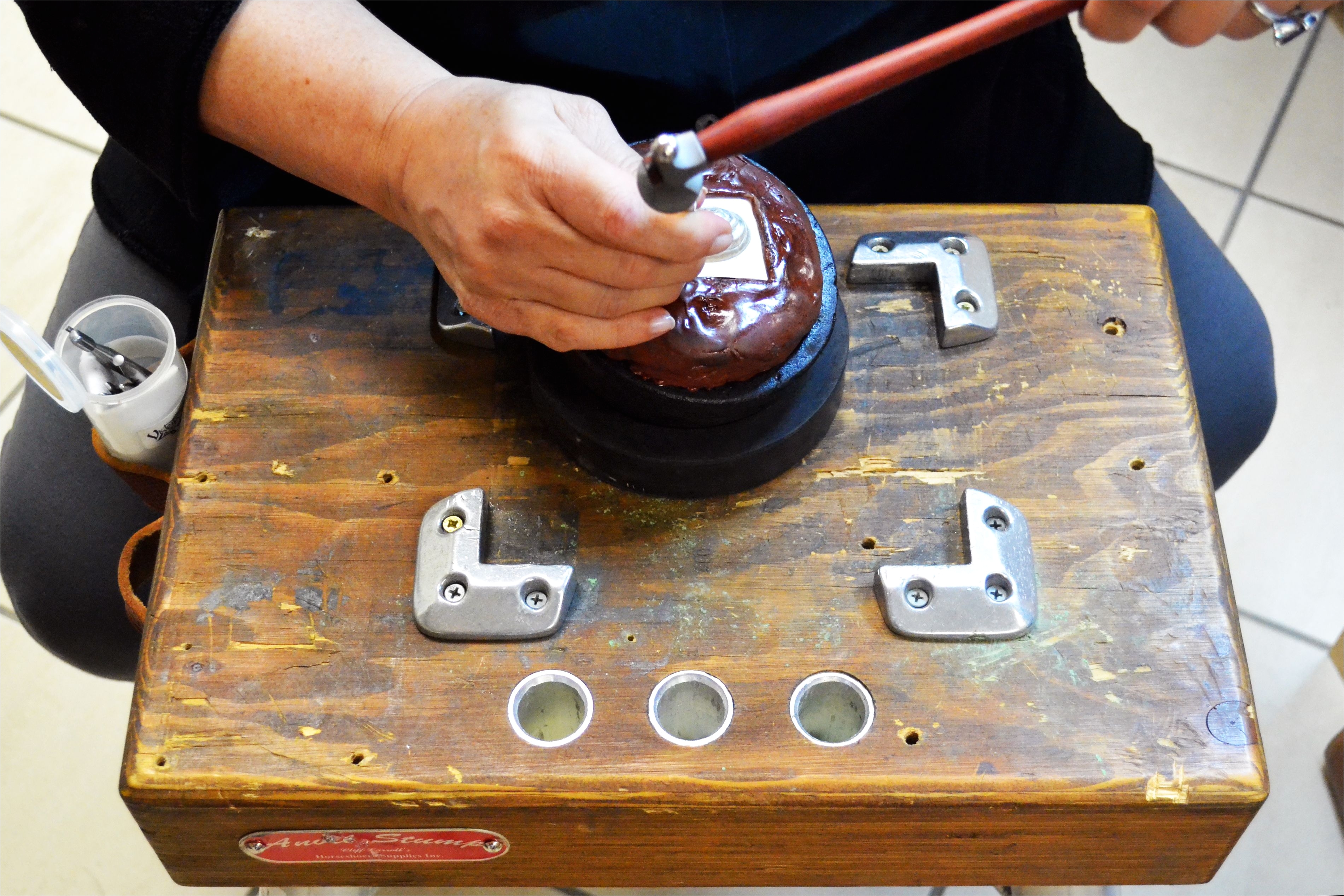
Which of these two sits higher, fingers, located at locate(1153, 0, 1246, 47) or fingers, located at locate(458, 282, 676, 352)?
fingers, located at locate(1153, 0, 1246, 47)

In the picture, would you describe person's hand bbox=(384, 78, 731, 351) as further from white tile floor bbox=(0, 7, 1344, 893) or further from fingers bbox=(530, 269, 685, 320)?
white tile floor bbox=(0, 7, 1344, 893)

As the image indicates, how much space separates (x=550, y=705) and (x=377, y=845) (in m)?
0.13

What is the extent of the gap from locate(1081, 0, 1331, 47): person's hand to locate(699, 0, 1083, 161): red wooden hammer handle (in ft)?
0.69

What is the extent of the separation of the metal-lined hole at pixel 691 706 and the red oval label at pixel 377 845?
0.12 m

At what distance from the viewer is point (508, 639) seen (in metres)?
0.69

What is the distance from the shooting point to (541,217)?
0.64 metres

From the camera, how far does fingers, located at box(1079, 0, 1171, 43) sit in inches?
31.1

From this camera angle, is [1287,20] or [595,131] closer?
[595,131]

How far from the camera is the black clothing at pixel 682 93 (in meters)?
0.70

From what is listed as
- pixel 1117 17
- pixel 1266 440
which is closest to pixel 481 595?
pixel 1117 17

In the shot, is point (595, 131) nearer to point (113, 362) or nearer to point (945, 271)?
point (945, 271)

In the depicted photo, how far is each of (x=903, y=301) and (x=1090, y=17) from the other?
8.8 inches

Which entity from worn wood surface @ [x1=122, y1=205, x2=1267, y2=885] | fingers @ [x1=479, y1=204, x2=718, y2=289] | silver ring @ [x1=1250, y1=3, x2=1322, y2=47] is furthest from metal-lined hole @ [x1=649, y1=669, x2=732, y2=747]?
silver ring @ [x1=1250, y1=3, x2=1322, y2=47]

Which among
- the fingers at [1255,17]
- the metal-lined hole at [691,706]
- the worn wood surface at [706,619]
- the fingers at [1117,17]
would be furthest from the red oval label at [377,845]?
the fingers at [1255,17]
